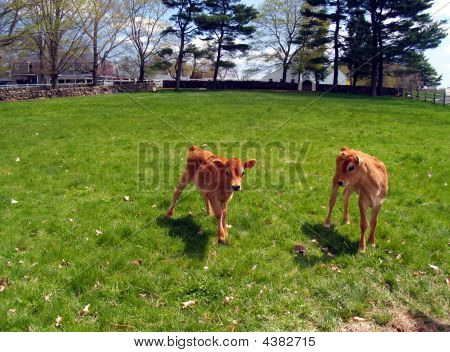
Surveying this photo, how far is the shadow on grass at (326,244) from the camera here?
5812mm

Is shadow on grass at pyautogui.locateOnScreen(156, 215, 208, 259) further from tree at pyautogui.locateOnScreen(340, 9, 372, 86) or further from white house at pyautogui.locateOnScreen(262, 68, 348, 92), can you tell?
white house at pyautogui.locateOnScreen(262, 68, 348, 92)

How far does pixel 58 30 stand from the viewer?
134ft

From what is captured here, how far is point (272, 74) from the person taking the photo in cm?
7694

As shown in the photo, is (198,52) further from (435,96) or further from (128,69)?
(128,69)

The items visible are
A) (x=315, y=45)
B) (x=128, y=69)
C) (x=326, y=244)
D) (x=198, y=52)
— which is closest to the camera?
(x=326, y=244)

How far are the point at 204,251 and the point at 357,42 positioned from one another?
4971 centimetres

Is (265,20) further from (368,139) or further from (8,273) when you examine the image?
(8,273)

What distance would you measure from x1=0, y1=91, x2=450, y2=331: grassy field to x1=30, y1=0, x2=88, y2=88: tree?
1295 inches

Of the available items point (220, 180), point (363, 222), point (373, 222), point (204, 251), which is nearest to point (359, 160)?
point (363, 222)

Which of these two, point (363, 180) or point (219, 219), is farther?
point (219, 219)

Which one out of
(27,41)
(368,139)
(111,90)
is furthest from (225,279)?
(111,90)

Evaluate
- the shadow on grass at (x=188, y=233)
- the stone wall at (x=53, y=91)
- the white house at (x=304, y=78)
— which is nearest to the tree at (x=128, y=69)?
the white house at (x=304, y=78)

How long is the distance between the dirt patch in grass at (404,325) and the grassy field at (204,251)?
0.02 meters

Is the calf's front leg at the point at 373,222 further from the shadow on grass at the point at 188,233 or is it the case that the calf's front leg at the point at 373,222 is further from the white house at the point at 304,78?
the white house at the point at 304,78
